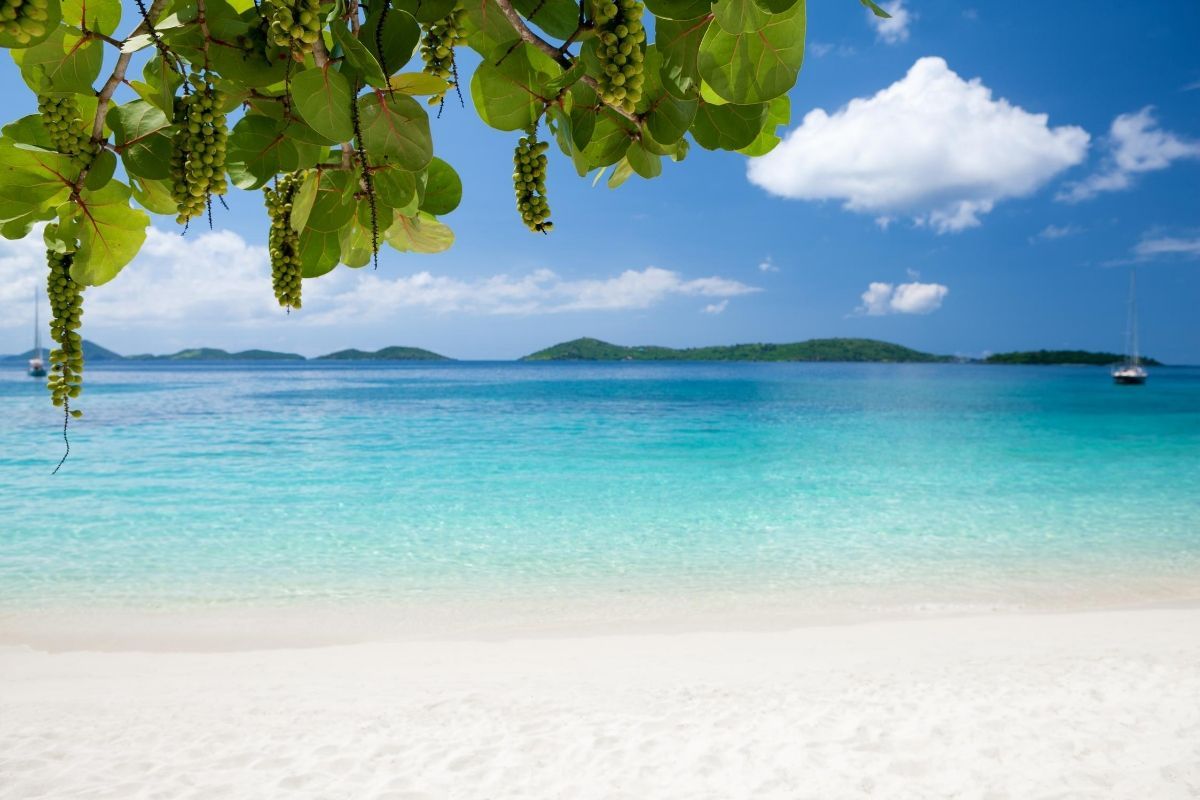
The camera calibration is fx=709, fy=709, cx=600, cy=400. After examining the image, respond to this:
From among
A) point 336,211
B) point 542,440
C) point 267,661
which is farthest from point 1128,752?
point 542,440

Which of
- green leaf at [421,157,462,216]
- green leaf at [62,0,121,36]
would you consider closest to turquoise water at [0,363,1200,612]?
green leaf at [421,157,462,216]

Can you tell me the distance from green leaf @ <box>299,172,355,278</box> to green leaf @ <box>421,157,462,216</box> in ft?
0.51

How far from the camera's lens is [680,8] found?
829mm

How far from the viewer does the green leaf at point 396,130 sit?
2.99 feet

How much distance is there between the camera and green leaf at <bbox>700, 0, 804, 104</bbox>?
2.55 ft

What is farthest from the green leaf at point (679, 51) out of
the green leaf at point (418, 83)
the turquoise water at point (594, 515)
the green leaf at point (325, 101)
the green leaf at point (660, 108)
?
the turquoise water at point (594, 515)

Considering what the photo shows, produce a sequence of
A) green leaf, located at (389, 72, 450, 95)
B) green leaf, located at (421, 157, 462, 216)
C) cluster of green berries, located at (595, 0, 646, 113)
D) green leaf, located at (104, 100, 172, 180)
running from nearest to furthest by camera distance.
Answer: cluster of green berries, located at (595, 0, 646, 113) < green leaf, located at (389, 72, 450, 95) < green leaf, located at (104, 100, 172, 180) < green leaf, located at (421, 157, 462, 216)

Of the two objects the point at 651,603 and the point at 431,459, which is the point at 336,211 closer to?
the point at 651,603

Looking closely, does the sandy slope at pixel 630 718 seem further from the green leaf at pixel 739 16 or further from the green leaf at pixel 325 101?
the green leaf at pixel 739 16

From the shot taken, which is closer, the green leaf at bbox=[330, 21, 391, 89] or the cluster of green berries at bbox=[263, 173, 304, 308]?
the green leaf at bbox=[330, 21, 391, 89]

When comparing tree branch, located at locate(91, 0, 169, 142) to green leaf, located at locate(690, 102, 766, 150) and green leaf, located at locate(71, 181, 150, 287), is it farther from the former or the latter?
green leaf, located at locate(690, 102, 766, 150)

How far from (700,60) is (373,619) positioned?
8426 millimetres

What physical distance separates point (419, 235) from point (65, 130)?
0.54 m

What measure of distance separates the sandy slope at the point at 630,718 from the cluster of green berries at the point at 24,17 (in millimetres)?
4337
